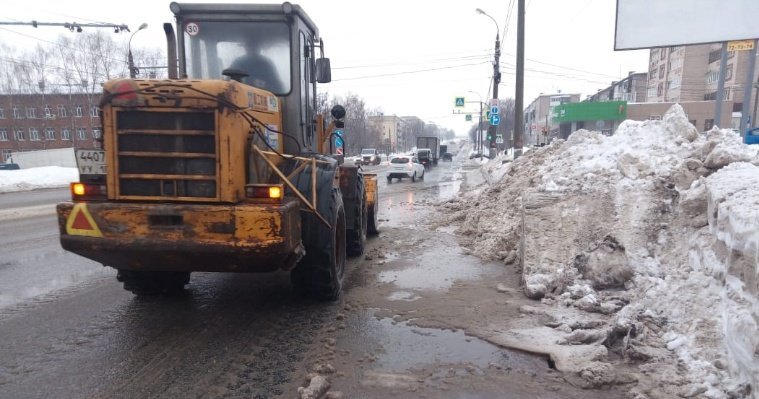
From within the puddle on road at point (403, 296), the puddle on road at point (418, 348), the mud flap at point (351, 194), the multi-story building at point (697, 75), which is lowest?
the puddle on road at point (418, 348)

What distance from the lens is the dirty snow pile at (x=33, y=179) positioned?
880 inches

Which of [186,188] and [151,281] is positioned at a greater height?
[186,188]

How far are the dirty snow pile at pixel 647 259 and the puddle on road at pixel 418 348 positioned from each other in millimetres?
297

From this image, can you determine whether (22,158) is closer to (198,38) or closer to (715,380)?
(198,38)

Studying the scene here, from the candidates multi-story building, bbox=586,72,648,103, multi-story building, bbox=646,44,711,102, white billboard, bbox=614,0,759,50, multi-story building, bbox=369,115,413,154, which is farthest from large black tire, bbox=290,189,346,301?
multi-story building, bbox=369,115,413,154

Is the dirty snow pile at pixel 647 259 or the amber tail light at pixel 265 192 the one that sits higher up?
the amber tail light at pixel 265 192

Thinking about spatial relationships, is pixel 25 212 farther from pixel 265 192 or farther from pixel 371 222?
pixel 265 192

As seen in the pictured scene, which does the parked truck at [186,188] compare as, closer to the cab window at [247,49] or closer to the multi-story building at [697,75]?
the cab window at [247,49]

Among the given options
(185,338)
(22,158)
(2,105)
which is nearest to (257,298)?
(185,338)

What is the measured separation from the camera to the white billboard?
12.2m

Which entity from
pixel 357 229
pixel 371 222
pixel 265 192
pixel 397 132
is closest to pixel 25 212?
pixel 371 222

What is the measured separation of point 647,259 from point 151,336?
5270 millimetres

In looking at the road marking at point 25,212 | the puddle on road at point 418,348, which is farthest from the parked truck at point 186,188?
the road marking at point 25,212

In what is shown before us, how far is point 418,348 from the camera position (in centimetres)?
451
